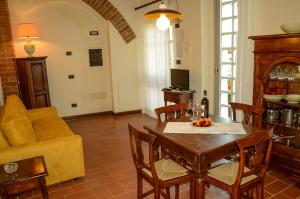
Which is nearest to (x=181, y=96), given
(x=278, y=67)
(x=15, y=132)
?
(x=278, y=67)

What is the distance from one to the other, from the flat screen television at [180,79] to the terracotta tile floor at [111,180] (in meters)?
1.37

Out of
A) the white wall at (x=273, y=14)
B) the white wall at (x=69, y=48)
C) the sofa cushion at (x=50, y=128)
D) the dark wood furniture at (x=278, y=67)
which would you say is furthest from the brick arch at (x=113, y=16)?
the dark wood furniture at (x=278, y=67)

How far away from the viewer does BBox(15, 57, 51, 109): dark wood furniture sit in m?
5.21

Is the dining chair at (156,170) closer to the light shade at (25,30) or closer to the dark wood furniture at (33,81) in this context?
the dark wood furniture at (33,81)

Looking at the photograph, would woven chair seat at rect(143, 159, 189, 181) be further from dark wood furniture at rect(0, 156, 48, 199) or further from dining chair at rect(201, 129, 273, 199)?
dark wood furniture at rect(0, 156, 48, 199)

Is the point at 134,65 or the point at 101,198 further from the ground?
the point at 134,65

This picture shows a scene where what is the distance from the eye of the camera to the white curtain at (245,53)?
358 cm

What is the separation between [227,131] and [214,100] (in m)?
2.09

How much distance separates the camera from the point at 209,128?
2660mm

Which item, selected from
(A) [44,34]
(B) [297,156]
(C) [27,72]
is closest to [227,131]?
(B) [297,156]

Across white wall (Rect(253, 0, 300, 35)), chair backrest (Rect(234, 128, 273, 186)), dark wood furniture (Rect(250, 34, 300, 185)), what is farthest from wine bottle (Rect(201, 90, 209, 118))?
white wall (Rect(253, 0, 300, 35))

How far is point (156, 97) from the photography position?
19.7ft

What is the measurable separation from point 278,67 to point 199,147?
1771mm

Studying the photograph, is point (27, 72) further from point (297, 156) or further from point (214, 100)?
point (297, 156)
